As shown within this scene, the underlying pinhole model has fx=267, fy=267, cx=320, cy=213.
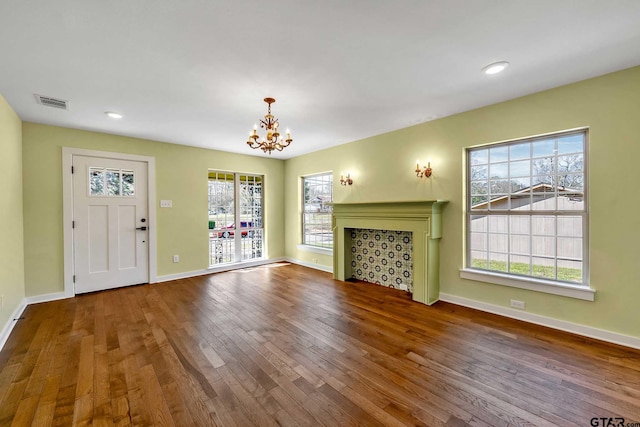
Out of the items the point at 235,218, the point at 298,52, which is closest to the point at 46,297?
the point at 235,218

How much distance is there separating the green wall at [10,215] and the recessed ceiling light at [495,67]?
486cm

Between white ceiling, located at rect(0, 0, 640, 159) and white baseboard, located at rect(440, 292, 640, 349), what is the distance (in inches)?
96.2

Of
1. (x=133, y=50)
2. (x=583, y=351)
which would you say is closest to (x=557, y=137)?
(x=583, y=351)

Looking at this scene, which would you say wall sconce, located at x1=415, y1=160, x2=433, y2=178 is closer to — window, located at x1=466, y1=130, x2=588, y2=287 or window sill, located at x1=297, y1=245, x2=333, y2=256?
window, located at x1=466, y1=130, x2=588, y2=287

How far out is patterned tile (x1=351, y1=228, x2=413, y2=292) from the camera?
4094 millimetres

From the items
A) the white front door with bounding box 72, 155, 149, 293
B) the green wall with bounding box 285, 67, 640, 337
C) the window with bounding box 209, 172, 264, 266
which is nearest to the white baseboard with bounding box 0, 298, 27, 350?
the white front door with bounding box 72, 155, 149, 293

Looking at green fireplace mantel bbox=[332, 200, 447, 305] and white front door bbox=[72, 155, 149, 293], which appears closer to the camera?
green fireplace mantel bbox=[332, 200, 447, 305]

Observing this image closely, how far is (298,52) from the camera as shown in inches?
83.7

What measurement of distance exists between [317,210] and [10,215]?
4.43 meters

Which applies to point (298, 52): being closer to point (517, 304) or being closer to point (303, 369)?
point (303, 369)

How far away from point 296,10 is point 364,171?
3.21 meters

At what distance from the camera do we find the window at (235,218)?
18.1ft

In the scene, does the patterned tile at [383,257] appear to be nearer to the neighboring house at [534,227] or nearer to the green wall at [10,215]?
the neighboring house at [534,227]

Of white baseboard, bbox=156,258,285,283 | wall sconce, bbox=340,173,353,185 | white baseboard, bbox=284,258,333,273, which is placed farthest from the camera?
white baseboard, bbox=284,258,333,273
